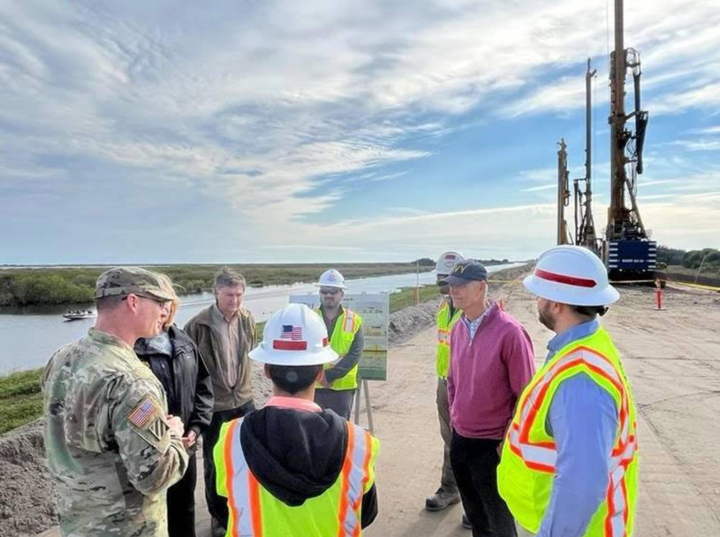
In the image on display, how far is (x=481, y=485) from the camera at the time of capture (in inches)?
119

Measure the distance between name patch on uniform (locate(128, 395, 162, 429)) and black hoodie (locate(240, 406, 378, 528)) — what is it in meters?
0.53

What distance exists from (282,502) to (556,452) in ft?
2.98

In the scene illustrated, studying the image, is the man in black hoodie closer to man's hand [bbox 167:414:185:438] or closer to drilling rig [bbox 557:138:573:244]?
man's hand [bbox 167:414:185:438]

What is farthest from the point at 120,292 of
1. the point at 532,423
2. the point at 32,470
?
the point at 32,470

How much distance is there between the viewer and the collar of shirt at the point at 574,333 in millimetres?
1891

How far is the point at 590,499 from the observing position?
166 centimetres

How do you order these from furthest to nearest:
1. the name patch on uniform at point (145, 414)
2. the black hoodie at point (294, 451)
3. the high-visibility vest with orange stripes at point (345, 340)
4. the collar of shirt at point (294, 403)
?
the high-visibility vest with orange stripes at point (345, 340), the name patch on uniform at point (145, 414), the collar of shirt at point (294, 403), the black hoodie at point (294, 451)

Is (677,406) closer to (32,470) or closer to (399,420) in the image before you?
(399,420)

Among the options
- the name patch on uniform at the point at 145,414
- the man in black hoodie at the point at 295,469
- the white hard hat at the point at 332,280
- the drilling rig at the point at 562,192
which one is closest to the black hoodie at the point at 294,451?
the man in black hoodie at the point at 295,469

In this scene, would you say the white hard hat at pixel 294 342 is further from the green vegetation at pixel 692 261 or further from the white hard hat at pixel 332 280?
the green vegetation at pixel 692 261

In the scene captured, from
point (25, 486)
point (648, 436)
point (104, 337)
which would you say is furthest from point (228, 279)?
point (648, 436)

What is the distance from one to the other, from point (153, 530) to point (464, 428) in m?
1.74

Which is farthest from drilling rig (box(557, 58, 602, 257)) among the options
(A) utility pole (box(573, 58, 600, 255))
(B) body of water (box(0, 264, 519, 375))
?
(B) body of water (box(0, 264, 519, 375))

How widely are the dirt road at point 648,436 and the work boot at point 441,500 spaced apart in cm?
5
